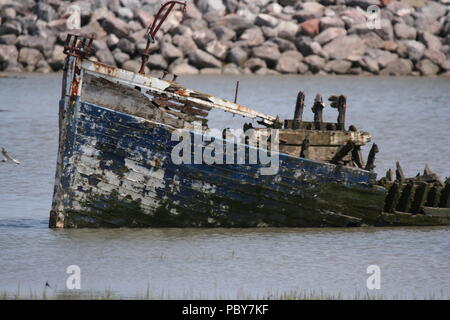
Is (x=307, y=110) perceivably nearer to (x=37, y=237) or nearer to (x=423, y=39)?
(x=423, y=39)

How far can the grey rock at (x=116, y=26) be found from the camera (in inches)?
1668

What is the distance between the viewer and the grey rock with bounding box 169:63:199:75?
4059 cm

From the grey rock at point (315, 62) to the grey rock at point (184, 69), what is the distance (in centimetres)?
407

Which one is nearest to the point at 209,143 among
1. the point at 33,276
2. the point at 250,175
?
the point at 250,175

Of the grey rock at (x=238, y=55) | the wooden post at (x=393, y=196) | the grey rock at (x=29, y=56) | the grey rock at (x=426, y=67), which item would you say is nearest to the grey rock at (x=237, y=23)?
the grey rock at (x=238, y=55)

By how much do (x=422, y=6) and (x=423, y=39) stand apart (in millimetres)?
3669

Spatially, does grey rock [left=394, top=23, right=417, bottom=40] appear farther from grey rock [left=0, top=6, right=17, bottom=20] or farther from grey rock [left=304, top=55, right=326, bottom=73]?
grey rock [left=0, top=6, right=17, bottom=20]

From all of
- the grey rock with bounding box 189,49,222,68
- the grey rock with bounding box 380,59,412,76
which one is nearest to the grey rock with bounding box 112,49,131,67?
the grey rock with bounding box 189,49,222,68

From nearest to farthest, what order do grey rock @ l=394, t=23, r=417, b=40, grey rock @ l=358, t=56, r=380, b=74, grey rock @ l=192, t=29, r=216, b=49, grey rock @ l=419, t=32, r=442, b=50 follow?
grey rock @ l=358, t=56, r=380, b=74
grey rock @ l=192, t=29, r=216, b=49
grey rock @ l=419, t=32, r=442, b=50
grey rock @ l=394, t=23, r=417, b=40

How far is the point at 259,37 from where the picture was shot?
139 feet

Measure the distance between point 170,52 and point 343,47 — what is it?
20.5 ft

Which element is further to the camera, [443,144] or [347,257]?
[443,144]

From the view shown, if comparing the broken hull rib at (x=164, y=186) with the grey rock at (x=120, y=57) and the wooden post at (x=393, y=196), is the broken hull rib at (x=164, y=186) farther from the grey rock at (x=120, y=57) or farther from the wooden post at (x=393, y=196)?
the grey rock at (x=120, y=57)

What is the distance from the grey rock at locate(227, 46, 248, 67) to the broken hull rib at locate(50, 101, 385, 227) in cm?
2683
